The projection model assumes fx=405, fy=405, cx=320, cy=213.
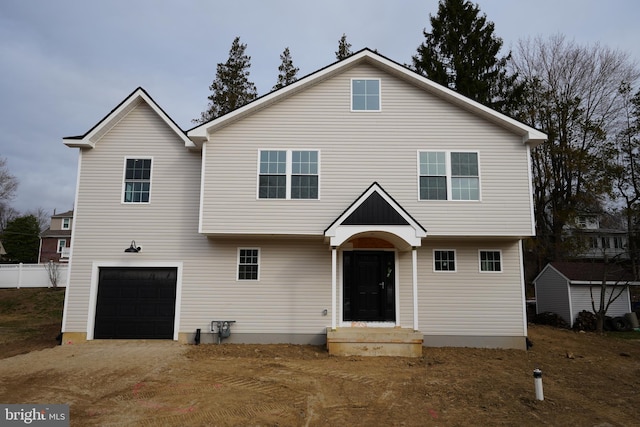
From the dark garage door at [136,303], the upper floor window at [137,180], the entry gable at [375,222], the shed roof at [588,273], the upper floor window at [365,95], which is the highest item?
the upper floor window at [365,95]

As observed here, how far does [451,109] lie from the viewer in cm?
1246

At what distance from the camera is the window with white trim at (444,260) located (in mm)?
12328

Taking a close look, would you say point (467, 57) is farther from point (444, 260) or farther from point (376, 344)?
point (376, 344)

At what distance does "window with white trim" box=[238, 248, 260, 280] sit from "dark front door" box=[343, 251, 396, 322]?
268 cm

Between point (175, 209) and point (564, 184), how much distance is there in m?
25.7

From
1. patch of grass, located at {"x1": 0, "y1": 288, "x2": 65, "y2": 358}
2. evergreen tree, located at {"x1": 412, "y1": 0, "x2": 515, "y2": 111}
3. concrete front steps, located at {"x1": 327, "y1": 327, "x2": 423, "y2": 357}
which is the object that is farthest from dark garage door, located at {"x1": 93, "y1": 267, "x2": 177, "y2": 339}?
evergreen tree, located at {"x1": 412, "y1": 0, "x2": 515, "y2": 111}

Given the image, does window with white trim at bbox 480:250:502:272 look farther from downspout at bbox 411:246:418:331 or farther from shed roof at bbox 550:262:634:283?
shed roof at bbox 550:262:634:283

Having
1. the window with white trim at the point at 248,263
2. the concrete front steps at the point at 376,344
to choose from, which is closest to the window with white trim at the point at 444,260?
the concrete front steps at the point at 376,344

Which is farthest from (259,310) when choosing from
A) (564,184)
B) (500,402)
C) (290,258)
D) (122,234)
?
(564,184)

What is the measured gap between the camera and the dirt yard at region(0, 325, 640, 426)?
649cm

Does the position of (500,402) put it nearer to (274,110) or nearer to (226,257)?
(226,257)

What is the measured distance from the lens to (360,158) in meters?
12.2

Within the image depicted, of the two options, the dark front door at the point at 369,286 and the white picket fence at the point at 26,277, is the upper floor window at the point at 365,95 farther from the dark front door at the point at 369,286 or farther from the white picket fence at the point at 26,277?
the white picket fence at the point at 26,277

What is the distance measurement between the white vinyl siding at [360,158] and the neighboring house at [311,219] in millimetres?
39
